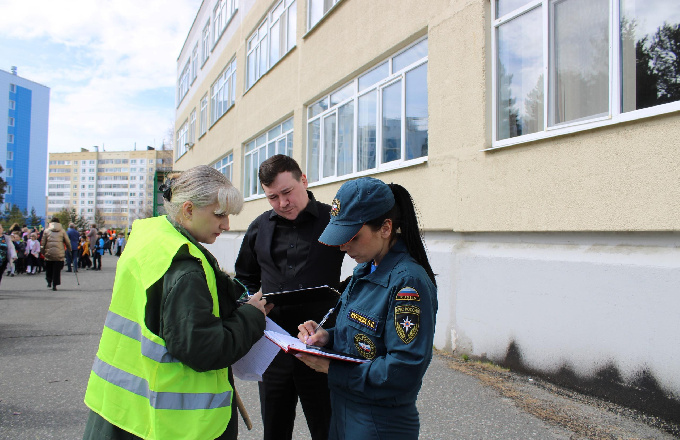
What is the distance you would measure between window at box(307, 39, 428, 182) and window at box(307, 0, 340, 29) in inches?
68.9

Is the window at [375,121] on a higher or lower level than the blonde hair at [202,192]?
higher

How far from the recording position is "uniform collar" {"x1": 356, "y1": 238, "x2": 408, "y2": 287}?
5.61ft

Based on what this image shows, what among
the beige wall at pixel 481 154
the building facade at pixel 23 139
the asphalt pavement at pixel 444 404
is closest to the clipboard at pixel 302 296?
the asphalt pavement at pixel 444 404

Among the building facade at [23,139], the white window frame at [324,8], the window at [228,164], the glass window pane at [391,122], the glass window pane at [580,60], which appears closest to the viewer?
the glass window pane at [580,60]

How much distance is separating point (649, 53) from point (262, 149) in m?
11.6

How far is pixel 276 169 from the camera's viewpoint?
8.74 ft

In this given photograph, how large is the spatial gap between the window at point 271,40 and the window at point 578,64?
7244 mm

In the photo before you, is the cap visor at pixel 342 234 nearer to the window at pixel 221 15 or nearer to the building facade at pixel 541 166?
the building facade at pixel 541 166

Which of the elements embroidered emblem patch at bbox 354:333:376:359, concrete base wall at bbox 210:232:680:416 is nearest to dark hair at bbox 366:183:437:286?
embroidered emblem patch at bbox 354:333:376:359

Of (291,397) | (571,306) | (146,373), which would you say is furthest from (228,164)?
(146,373)

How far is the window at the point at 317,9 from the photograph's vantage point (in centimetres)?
998

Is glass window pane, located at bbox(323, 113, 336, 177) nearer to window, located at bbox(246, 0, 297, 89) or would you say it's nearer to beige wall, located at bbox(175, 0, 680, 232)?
beige wall, located at bbox(175, 0, 680, 232)

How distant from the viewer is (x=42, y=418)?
387 centimetres

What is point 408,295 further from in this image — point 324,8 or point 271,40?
point 271,40
